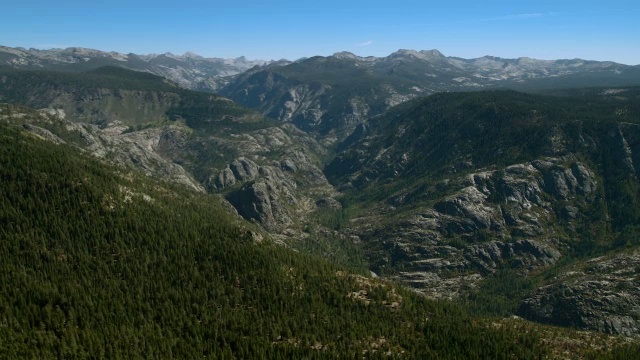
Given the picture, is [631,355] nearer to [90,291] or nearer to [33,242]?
[90,291]

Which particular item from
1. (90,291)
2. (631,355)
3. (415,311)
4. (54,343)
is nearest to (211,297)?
(90,291)

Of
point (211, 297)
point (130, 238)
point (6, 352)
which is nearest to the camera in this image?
point (6, 352)

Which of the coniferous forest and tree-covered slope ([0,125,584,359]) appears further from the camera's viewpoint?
tree-covered slope ([0,125,584,359])

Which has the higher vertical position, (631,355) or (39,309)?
(39,309)

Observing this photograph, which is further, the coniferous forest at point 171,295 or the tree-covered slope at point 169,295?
the tree-covered slope at point 169,295

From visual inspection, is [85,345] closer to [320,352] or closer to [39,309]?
[39,309]

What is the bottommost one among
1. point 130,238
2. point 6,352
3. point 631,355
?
point 631,355

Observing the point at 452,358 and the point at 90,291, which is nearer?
the point at 452,358

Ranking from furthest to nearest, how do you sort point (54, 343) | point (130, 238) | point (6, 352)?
point (130, 238)
point (54, 343)
point (6, 352)

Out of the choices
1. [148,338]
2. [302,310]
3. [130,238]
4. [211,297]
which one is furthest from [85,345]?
[302,310]
